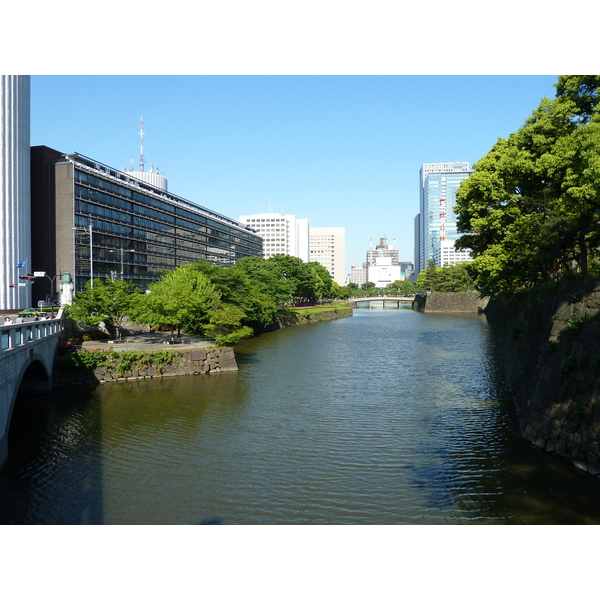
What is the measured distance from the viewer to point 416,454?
19.5 m

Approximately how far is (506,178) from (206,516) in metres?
29.0

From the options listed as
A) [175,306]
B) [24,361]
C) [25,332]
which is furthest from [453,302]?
[24,361]

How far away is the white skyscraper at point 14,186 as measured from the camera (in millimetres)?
63969

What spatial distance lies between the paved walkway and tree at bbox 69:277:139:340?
2.05m

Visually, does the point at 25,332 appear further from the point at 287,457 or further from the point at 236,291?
the point at 236,291

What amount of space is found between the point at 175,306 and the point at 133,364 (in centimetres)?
651

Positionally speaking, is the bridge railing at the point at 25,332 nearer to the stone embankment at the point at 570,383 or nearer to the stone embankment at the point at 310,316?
the stone embankment at the point at 570,383

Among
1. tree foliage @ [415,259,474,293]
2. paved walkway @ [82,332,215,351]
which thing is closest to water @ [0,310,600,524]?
paved walkway @ [82,332,215,351]

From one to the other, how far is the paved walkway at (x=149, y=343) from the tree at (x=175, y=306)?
1497 millimetres

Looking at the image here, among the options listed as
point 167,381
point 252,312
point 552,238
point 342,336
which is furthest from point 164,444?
point 342,336

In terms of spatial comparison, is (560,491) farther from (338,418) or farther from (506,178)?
(506,178)

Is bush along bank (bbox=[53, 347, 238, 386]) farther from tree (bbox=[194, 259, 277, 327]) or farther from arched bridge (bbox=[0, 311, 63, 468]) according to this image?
tree (bbox=[194, 259, 277, 327])

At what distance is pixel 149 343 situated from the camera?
4119cm

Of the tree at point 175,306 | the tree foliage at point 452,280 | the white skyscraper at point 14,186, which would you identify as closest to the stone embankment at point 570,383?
the tree at point 175,306
